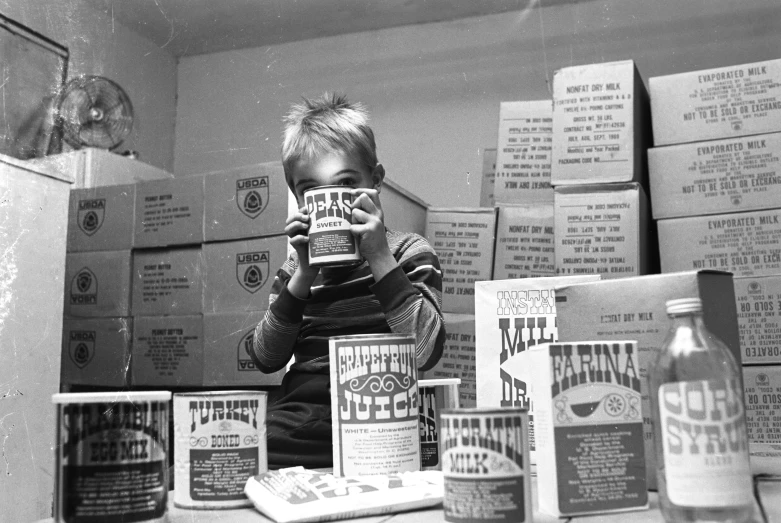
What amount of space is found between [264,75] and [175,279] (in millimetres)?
765

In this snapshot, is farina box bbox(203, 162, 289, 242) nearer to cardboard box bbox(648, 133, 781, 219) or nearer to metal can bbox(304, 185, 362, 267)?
metal can bbox(304, 185, 362, 267)

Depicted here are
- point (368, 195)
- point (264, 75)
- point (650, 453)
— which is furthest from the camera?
point (264, 75)

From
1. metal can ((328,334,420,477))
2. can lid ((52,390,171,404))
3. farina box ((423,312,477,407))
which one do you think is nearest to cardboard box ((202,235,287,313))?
farina box ((423,312,477,407))

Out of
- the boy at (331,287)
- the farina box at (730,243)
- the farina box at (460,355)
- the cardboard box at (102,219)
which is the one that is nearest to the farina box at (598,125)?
the farina box at (730,243)

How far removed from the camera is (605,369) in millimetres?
593

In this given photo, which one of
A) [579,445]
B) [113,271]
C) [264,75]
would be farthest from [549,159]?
[579,445]

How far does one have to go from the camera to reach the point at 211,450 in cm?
64

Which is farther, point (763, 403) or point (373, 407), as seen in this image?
point (763, 403)

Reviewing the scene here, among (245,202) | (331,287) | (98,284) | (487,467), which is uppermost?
(245,202)

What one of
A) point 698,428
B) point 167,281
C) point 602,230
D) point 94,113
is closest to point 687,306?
point 698,428

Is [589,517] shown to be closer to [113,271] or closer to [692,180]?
[692,180]

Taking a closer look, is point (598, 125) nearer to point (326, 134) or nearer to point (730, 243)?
point (730, 243)

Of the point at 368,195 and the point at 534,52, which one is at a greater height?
the point at 534,52

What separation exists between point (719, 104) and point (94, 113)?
1528 millimetres
